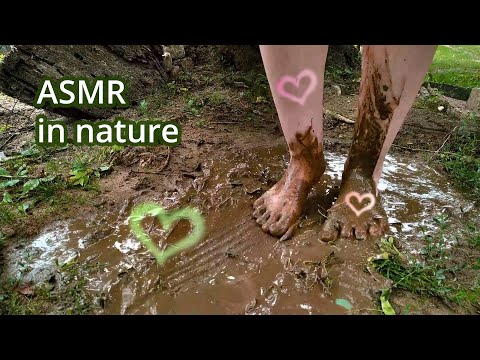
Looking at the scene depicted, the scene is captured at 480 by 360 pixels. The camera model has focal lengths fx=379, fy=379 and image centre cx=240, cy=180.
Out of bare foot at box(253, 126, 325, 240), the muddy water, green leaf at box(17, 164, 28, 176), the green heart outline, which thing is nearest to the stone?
the muddy water

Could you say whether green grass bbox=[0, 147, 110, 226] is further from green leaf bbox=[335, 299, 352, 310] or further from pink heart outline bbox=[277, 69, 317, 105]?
green leaf bbox=[335, 299, 352, 310]

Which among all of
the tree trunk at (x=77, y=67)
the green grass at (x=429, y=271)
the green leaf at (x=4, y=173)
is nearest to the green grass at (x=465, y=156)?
the green grass at (x=429, y=271)

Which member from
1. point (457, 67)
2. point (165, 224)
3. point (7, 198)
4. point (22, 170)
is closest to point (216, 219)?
point (165, 224)

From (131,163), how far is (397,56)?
1706mm

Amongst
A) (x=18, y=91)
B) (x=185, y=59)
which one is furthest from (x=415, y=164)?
(x=18, y=91)

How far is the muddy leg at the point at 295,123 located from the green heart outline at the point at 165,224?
328 mm

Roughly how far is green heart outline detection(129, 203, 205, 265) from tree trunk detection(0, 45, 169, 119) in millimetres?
1242

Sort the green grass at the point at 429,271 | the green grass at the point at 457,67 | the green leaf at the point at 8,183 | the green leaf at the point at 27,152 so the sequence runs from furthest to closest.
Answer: the green grass at the point at 457,67 → the green leaf at the point at 27,152 → the green leaf at the point at 8,183 → the green grass at the point at 429,271

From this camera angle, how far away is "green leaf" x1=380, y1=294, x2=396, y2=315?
1485 millimetres

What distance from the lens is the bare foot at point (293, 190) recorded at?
1.93m

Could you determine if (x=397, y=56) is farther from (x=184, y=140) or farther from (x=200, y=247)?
(x=184, y=140)

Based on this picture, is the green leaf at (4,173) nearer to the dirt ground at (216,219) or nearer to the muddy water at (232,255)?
the dirt ground at (216,219)
